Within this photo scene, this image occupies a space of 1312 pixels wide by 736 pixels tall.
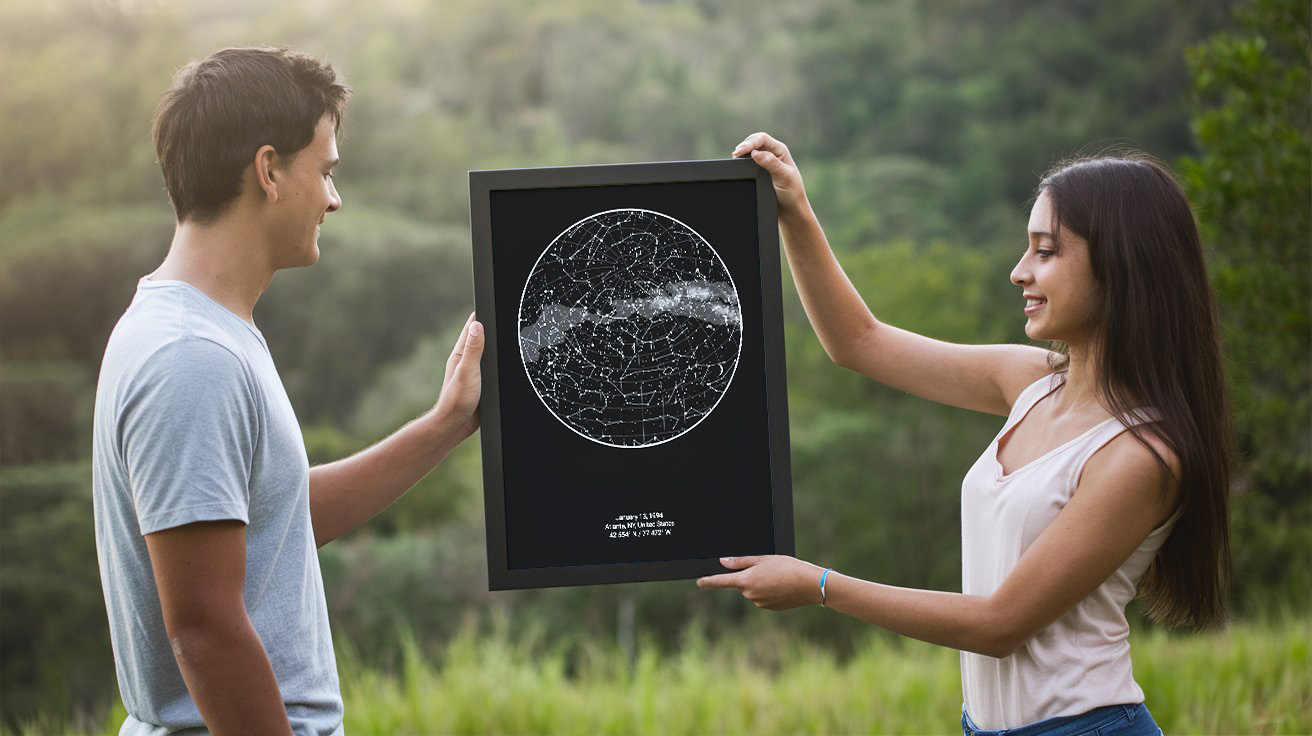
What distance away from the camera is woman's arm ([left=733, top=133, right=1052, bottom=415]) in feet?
9.24

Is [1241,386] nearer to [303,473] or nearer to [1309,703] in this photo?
[1309,703]

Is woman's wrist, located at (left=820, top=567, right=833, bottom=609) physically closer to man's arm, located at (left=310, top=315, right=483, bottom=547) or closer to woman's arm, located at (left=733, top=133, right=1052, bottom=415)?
woman's arm, located at (left=733, top=133, right=1052, bottom=415)

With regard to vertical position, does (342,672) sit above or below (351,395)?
below

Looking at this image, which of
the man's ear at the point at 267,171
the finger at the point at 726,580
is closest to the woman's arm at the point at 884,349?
the finger at the point at 726,580

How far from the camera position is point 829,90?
14.1 metres

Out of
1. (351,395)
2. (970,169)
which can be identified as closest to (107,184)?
(351,395)

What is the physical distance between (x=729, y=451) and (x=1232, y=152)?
4356mm

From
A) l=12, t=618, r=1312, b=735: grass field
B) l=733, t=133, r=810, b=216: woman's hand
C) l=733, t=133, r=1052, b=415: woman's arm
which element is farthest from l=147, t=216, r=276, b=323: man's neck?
l=12, t=618, r=1312, b=735: grass field

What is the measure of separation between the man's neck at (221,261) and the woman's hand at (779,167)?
1042 millimetres

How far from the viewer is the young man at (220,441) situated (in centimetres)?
183

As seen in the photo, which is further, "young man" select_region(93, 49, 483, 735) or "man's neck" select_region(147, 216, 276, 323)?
"man's neck" select_region(147, 216, 276, 323)

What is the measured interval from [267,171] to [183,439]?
1.80ft

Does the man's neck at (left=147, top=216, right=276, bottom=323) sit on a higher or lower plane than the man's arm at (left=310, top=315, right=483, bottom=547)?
higher

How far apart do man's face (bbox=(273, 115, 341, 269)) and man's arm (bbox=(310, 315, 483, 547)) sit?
1.48 ft
